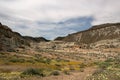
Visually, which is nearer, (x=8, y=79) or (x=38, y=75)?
(x=8, y=79)

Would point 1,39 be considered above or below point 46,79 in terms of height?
above

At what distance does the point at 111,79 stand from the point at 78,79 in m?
3.03

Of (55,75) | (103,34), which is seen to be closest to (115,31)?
(103,34)

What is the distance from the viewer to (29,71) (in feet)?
78.5

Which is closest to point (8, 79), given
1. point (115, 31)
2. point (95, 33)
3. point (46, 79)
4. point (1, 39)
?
point (46, 79)

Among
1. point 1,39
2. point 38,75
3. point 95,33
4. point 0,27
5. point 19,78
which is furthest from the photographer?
point 95,33

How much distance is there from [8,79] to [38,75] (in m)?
4.76

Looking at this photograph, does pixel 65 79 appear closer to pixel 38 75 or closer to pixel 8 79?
pixel 38 75

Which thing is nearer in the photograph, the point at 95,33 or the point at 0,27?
the point at 0,27

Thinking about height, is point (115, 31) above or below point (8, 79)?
above

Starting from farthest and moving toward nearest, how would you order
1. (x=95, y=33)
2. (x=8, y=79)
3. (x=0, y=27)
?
(x=95, y=33)
(x=0, y=27)
(x=8, y=79)

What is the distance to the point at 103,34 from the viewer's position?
589 feet

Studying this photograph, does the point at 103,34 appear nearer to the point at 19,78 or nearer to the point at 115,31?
the point at 115,31

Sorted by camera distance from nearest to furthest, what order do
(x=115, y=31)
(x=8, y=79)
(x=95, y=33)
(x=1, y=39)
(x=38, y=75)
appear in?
(x=8, y=79), (x=38, y=75), (x=1, y=39), (x=115, y=31), (x=95, y=33)
